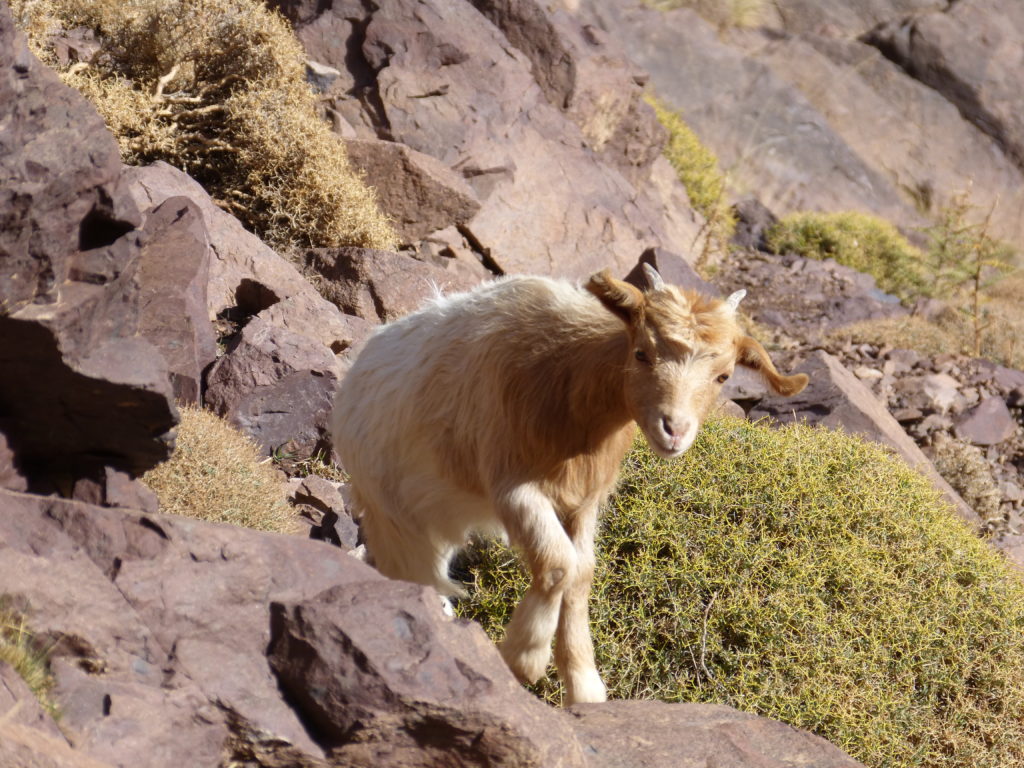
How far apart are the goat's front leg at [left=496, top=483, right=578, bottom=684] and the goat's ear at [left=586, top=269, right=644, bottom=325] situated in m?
0.94

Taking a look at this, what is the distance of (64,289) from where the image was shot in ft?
12.8

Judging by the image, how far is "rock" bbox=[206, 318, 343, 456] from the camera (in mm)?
8000

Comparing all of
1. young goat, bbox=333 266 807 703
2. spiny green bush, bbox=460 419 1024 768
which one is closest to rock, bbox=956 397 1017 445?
spiny green bush, bbox=460 419 1024 768

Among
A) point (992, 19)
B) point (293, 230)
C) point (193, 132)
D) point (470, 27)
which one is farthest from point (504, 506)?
point (992, 19)

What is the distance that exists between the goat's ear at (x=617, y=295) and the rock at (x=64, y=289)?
6.30 feet

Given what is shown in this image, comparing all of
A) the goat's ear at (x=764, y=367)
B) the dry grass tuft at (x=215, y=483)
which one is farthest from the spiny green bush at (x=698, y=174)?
the goat's ear at (x=764, y=367)

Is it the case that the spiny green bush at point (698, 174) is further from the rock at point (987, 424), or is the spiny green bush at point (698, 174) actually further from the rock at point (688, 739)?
the rock at point (688, 739)

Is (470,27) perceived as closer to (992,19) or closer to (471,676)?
(471,676)

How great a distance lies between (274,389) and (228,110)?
14.9 ft

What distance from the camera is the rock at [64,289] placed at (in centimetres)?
378

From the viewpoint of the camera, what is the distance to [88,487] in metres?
4.31

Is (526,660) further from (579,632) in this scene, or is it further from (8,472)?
(8,472)

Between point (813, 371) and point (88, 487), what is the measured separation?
6856 mm

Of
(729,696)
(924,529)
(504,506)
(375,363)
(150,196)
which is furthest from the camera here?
(150,196)
